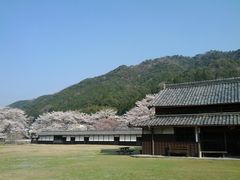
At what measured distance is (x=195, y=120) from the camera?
78.7 feet

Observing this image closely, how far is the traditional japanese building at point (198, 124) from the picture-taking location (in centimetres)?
2358

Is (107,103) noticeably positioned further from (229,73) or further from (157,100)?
(157,100)

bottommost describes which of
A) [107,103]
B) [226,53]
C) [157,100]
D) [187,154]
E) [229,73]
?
[187,154]

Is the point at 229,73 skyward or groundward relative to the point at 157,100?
skyward

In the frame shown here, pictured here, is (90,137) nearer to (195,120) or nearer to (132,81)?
(195,120)

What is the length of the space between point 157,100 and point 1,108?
58.1m

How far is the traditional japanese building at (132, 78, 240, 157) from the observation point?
2358cm

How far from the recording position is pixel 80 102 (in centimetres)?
11588

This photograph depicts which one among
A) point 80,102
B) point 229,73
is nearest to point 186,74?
point 229,73

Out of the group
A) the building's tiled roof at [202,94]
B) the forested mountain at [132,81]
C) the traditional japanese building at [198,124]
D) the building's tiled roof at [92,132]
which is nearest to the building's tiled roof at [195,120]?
the traditional japanese building at [198,124]

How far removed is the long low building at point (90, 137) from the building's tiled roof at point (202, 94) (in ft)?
87.2

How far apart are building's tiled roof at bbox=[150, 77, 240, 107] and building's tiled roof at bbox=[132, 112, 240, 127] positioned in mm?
992

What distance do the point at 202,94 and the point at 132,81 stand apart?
120734mm

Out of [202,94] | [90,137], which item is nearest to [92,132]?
[90,137]
